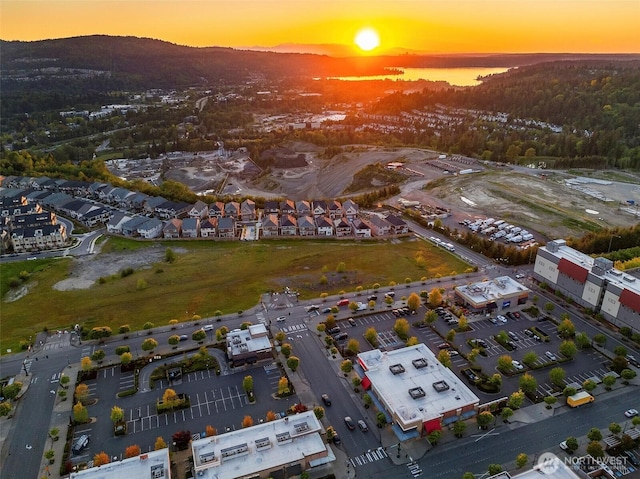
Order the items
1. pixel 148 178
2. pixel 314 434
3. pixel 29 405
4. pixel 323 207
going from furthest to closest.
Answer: pixel 148 178 < pixel 323 207 < pixel 29 405 < pixel 314 434

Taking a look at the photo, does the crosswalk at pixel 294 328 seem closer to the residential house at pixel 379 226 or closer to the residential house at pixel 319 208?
the residential house at pixel 379 226

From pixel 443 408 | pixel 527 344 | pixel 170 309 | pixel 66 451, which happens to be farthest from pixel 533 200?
pixel 66 451

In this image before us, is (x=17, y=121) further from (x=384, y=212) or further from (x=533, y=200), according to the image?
(x=533, y=200)

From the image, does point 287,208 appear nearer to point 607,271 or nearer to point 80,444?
point 607,271

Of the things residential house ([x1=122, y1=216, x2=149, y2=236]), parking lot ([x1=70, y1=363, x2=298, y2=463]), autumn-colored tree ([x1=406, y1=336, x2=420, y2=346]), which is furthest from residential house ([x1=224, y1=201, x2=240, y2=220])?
autumn-colored tree ([x1=406, y1=336, x2=420, y2=346])

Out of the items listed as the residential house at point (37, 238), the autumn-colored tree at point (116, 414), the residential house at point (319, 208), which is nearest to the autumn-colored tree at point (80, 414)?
the autumn-colored tree at point (116, 414)

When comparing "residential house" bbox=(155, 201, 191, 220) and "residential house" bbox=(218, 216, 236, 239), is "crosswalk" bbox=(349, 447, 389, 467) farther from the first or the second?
"residential house" bbox=(155, 201, 191, 220)
